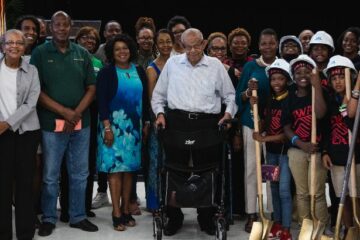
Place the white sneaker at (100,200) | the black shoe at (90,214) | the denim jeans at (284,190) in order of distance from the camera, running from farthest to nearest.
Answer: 1. the white sneaker at (100,200)
2. the black shoe at (90,214)
3. the denim jeans at (284,190)

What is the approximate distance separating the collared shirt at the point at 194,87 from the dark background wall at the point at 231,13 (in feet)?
18.1

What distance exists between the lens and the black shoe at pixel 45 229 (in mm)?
4728

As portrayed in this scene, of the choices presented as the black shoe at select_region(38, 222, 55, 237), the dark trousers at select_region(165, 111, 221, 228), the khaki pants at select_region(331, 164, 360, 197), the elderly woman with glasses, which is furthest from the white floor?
the khaki pants at select_region(331, 164, 360, 197)

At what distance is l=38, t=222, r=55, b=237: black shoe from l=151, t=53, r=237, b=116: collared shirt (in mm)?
1184

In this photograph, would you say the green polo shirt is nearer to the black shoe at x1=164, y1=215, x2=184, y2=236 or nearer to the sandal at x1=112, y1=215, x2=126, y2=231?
the sandal at x1=112, y1=215, x2=126, y2=231

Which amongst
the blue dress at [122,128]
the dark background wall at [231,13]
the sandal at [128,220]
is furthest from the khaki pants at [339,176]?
the dark background wall at [231,13]

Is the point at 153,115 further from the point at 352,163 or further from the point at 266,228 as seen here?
the point at 352,163

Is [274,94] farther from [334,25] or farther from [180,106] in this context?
[334,25]

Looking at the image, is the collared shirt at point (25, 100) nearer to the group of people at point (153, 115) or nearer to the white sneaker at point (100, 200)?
the group of people at point (153, 115)

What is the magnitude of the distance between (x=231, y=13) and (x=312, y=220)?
630 centimetres

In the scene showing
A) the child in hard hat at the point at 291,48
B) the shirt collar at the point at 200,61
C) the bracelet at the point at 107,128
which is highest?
the child in hard hat at the point at 291,48

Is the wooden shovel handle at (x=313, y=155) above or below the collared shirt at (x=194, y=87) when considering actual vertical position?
below

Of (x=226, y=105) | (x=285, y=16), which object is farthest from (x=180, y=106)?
(x=285, y=16)

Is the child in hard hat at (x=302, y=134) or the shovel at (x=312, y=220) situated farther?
the child in hard hat at (x=302, y=134)
